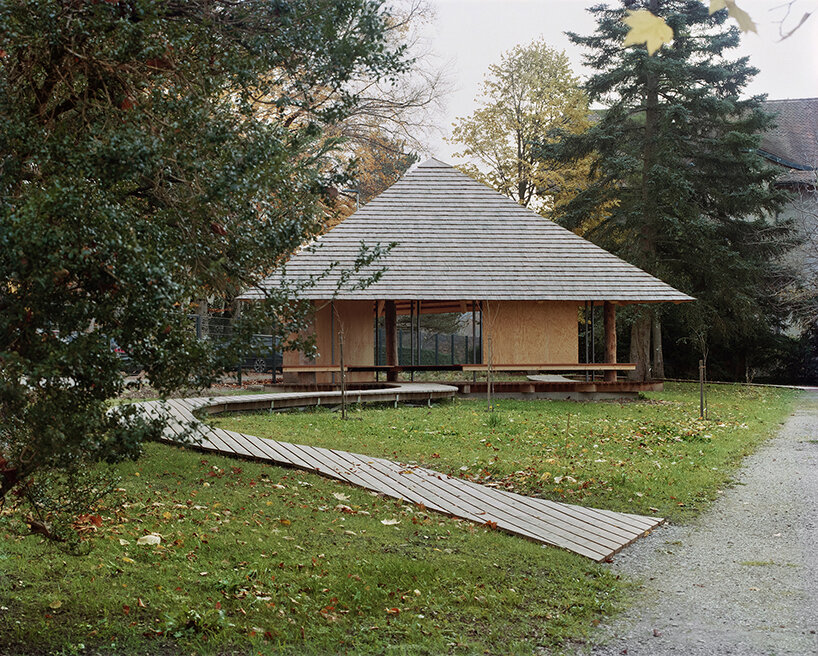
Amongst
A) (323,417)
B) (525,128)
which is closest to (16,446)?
(323,417)

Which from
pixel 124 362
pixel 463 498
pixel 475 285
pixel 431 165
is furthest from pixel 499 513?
pixel 431 165

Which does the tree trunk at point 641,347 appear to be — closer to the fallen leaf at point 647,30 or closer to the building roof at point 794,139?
the building roof at point 794,139

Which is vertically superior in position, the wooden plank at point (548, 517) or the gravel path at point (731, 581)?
the wooden plank at point (548, 517)

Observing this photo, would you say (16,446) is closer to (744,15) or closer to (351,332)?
(744,15)

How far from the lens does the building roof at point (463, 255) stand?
2056 centimetres

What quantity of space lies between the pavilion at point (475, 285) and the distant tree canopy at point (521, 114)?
1072cm

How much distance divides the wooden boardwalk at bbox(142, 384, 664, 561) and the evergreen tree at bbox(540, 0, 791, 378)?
1917 cm

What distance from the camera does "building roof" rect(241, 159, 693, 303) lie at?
20562 mm

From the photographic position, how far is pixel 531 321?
21469mm

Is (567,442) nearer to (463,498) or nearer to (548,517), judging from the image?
(463,498)

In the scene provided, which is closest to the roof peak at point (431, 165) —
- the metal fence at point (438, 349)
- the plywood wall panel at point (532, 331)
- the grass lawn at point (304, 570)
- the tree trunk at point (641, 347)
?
the plywood wall panel at point (532, 331)

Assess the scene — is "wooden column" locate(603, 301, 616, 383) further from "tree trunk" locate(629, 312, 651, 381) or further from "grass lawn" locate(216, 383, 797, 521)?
"tree trunk" locate(629, 312, 651, 381)

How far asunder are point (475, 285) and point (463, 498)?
13.4 m

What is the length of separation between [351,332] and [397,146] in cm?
1169
